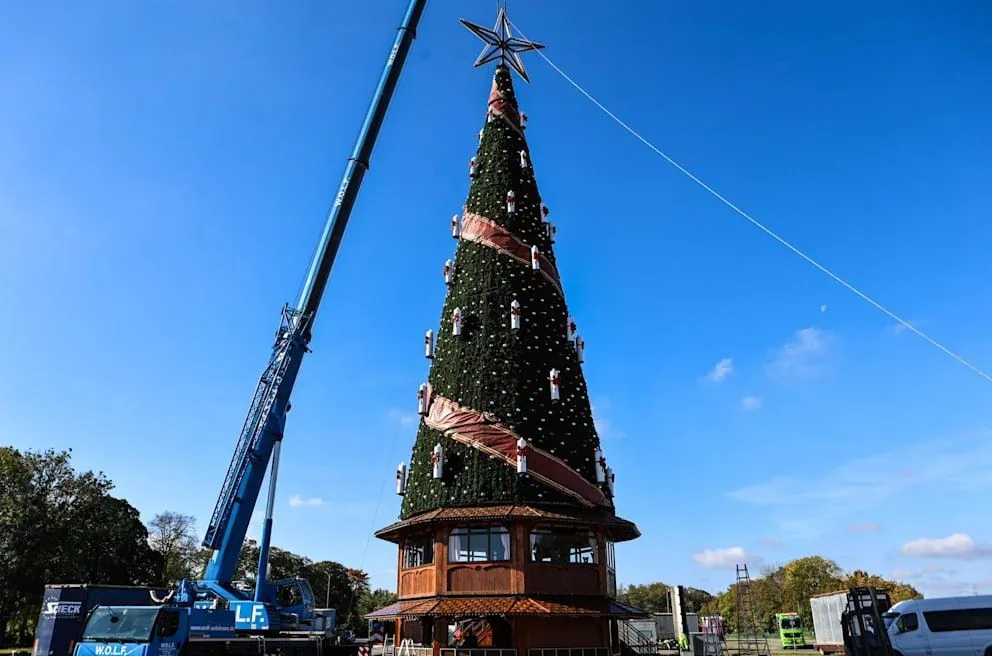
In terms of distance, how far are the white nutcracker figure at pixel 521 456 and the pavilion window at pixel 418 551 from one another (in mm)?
4423

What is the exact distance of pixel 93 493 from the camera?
170ft

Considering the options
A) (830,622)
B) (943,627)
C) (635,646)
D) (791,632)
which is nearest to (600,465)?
(635,646)

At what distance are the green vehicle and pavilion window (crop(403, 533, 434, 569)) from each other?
39020mm

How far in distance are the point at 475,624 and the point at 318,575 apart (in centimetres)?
5920

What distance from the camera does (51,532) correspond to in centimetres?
4800

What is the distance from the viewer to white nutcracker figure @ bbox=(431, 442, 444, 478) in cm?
2717

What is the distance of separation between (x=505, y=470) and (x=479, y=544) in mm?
2951

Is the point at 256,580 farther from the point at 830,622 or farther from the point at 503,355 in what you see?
the point at 830,622

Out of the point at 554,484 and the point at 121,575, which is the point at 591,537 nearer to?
the point at 554,484

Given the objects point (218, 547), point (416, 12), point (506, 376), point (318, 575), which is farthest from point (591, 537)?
point (318, 575)

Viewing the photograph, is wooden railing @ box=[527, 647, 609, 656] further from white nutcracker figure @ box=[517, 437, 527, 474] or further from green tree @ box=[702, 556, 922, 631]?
green tree @ box=[702, 556, 922, 631]

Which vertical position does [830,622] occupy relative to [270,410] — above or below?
below

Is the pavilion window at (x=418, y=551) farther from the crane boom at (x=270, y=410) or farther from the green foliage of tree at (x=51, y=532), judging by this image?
the green foliage of tree at (x=51, y=532)

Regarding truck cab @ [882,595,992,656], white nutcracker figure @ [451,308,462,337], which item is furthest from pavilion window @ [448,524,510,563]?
truck cab @ [882,595,992,656]
